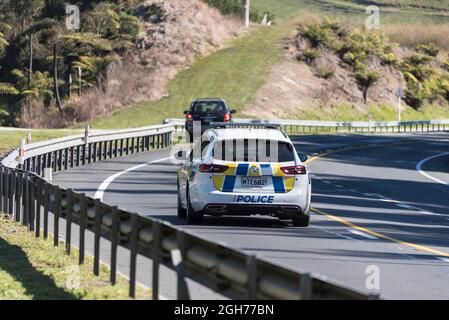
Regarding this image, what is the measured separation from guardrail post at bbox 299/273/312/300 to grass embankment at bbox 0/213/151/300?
408 centimetres

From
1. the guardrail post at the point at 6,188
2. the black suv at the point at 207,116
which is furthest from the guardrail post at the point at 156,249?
the black suv at the point at 207,116

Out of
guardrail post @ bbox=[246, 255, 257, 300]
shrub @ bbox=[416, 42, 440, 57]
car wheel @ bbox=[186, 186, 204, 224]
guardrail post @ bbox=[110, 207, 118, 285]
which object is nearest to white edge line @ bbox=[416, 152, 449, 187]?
car wheel @ bbox=[186, 186, 204, 224]

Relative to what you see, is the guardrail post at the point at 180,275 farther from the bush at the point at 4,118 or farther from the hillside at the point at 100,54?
the bush at the point at 4,118

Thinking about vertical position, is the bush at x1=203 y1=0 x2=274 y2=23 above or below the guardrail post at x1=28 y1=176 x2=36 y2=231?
above

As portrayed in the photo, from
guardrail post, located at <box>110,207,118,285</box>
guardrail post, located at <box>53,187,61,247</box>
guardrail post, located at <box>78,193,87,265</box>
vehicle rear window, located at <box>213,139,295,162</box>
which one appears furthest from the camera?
vehicle rear window, located at <box>213,139,295,162</box>

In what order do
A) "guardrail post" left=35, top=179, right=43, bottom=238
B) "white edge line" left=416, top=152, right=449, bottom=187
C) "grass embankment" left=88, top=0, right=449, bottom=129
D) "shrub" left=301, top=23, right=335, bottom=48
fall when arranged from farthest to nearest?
"shrub" left=301, top=23, right=335, bottom=48, "grass embankment" left=88, top=0, right=449, bottom=129, "white edge line" left=416, top=152, right=449, bottom=187, "guardrail post" left=35, top=179, right=43, bottom=238

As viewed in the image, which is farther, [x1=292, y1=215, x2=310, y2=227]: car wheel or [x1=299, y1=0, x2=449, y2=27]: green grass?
[x1=299, y1=0, x2=449, y2=27]: green grass

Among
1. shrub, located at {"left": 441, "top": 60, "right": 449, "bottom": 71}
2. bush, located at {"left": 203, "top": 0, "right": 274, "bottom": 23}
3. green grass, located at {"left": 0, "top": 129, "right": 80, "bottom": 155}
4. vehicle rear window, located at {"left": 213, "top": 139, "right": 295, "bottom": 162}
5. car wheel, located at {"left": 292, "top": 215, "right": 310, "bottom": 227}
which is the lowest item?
green grass, located at {"left": 0, "top": 129, "right": 80, "bottom": 155}

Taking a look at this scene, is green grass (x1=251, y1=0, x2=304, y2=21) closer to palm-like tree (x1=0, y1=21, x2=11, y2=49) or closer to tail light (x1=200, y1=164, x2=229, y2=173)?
palm-like tree (x1=0, y1=21, x2=11, y2=49)

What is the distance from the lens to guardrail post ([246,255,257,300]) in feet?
30.2

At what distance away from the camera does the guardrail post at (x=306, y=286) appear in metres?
8.27

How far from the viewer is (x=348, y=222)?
21219 mm

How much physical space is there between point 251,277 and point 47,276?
498cm

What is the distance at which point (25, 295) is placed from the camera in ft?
40.5
